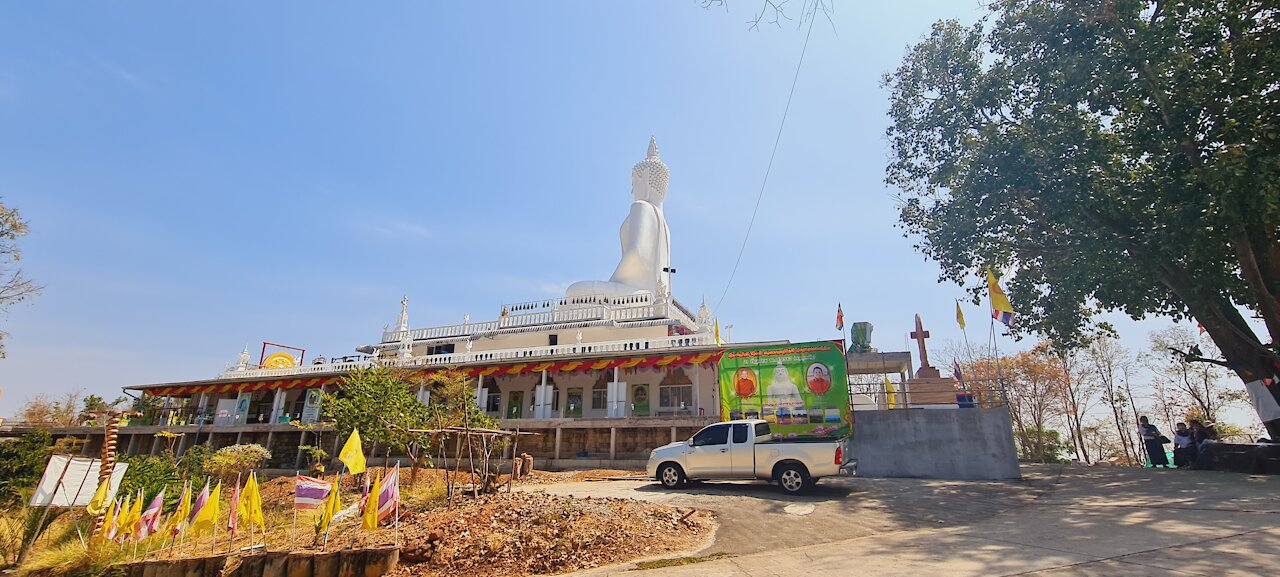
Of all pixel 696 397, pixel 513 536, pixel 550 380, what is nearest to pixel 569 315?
pixel 550 380

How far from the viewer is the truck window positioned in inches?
497

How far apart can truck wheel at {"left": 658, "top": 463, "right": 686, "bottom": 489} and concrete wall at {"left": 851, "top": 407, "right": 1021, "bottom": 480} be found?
5767mm

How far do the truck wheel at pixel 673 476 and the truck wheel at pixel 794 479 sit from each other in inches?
88.1

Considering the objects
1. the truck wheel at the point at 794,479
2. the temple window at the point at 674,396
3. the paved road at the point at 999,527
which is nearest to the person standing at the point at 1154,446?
the paved road at the point at 999,527

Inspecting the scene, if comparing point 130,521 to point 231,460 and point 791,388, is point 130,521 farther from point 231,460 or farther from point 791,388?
point 791,388

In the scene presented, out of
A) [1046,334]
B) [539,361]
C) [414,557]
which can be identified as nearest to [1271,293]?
[1046,334]

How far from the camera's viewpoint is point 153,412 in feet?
103

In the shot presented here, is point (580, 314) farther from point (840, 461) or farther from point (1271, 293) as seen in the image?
point (1271, 293)

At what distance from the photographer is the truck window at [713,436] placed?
12.6 metres

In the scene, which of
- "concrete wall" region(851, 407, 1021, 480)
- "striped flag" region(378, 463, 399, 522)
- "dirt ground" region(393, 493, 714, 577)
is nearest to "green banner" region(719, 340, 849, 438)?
"concrete wall" region(851, 407, 1021, 480)

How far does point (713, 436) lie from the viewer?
1278cm

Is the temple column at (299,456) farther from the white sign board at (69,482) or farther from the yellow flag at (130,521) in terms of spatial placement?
the yellow flag at (130,521)

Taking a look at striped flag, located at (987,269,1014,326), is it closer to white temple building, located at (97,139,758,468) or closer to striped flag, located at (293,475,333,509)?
white temple building, located at (97,139,758,468)

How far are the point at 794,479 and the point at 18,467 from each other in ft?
60.8
